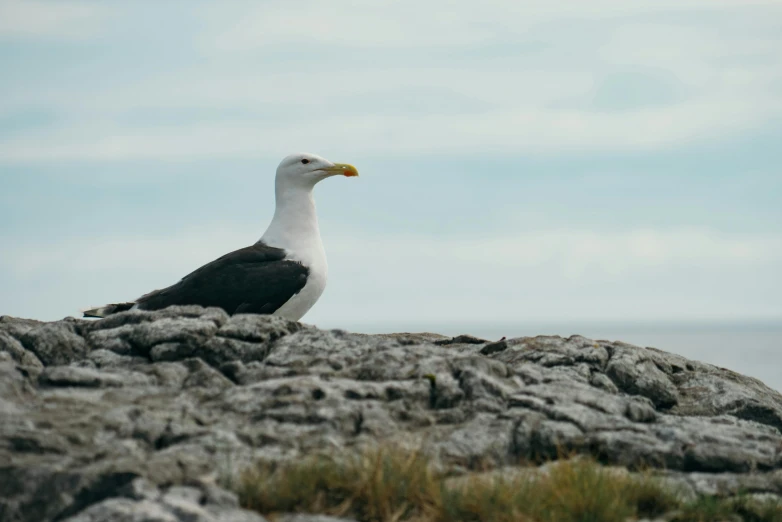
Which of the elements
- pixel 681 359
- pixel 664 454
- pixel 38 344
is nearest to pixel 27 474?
pixel 38 344

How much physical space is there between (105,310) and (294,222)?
320 centimetres

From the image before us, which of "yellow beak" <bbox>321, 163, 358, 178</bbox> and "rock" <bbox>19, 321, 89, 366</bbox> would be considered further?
"yellow beak" <bbox>321, 163, 358, 178</bbox>

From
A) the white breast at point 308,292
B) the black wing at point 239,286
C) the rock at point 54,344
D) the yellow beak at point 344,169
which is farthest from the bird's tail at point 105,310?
the yellow beak at point 344,169

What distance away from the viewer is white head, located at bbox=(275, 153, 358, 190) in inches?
630

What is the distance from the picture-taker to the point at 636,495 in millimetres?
7320

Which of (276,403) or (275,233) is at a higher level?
(275,233)

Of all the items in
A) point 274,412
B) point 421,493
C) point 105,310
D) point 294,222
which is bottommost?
point 421,493

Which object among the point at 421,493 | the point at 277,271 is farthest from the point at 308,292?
the point at 421,493

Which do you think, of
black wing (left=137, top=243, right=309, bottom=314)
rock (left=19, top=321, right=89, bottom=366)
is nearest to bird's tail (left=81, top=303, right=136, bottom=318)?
black wing (left=137, top=243, right=309, bottom=314)

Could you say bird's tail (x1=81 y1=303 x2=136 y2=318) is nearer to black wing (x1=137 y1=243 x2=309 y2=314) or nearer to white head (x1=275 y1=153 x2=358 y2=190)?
black wing (x1=137 y1=243 x2=309 y2=314)

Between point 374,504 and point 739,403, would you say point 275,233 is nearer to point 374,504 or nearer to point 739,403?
point 739,403

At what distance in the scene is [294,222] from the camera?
15.5 m

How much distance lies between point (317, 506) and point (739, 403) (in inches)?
239

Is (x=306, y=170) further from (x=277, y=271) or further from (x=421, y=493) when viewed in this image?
(x=421, y=493)
